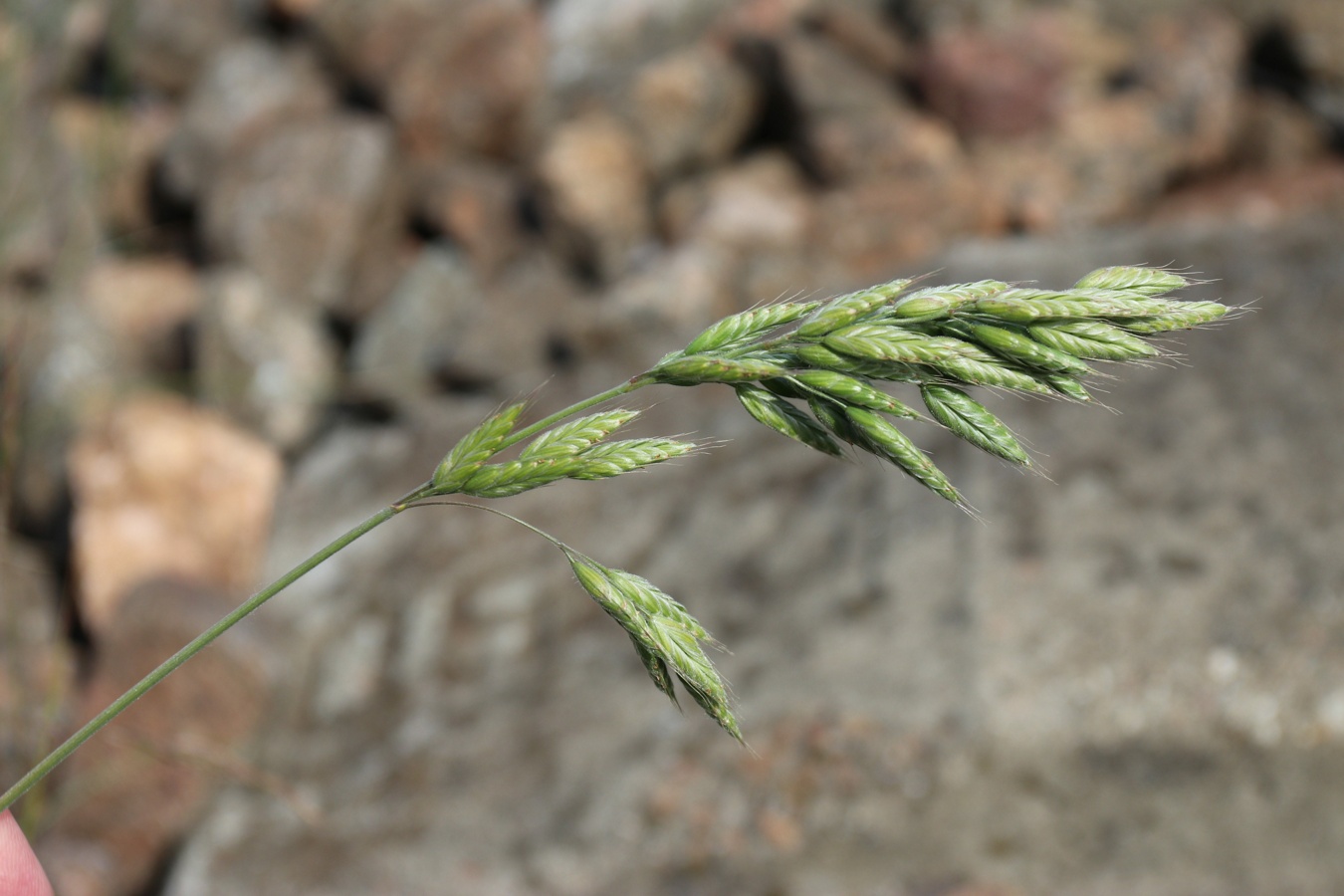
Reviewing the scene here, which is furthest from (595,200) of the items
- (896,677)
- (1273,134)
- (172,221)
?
(1273,134)

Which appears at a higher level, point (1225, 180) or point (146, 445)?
point (146, 445)

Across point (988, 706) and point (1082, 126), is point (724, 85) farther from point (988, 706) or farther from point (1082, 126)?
point (988, 706)

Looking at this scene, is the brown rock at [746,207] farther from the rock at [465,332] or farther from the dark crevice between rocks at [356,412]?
the dark crevice between rocks at [356,412]

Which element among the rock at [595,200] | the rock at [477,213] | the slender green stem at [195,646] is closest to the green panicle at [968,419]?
the slender green stem at [195,646]

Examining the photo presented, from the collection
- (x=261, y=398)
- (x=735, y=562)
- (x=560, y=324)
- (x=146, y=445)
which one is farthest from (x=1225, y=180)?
(x=146, y=445)

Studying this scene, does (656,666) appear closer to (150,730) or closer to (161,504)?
(150,730)

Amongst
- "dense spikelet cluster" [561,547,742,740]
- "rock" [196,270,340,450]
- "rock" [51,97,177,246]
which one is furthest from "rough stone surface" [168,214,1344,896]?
"rock" [51,97,177,246]

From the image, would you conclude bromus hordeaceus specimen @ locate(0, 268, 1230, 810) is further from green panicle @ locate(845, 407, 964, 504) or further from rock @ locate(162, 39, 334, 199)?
rock @ locate(162, 39, 334, 199)
